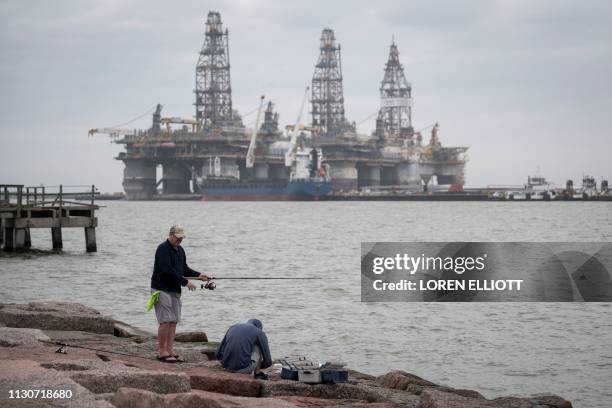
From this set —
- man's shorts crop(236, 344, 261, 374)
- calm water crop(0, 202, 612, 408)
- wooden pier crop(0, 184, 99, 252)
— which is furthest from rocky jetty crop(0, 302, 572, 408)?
wooden pier crop(0, 184, 99, 252)

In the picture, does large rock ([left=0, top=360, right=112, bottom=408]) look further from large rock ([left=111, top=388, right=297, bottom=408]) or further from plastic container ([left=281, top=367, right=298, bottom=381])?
plastic container ([left=281, top=367, right=298, bottom=381])

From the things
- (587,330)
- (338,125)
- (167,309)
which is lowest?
(587,330)

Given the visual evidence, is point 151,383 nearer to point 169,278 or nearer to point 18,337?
point 169,278

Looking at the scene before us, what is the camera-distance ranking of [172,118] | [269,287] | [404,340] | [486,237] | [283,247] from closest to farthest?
[404,340] → [269,287] → [283,247] → [486,237] → [172,118]

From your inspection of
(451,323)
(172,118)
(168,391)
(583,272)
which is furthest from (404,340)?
(172,118)

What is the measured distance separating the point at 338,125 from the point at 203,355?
18613 centimetres

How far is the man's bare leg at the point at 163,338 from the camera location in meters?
12.8

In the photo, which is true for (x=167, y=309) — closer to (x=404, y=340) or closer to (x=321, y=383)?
(x=321, y=383)

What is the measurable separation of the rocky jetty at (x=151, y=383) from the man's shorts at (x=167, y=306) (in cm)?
60

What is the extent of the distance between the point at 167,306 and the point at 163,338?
0.56 meters

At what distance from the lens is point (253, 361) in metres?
12.2

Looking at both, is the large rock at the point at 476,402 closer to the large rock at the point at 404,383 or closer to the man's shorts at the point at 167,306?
the large rock at the point at 404,383

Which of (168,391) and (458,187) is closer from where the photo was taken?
(168,391)

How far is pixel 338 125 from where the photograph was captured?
654ft
